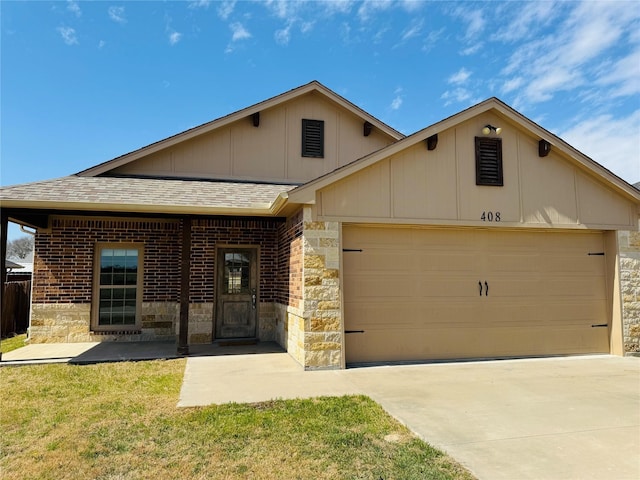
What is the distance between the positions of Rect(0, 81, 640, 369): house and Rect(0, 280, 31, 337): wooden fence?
2.23 metres

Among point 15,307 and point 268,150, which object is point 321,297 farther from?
point 15,307

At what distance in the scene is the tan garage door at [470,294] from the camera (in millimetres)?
7445

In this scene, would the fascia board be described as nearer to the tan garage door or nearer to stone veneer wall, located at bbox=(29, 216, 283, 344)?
stone veneer wall, located at bbox=(29, 216, 283, 344)

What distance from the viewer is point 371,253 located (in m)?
7.51

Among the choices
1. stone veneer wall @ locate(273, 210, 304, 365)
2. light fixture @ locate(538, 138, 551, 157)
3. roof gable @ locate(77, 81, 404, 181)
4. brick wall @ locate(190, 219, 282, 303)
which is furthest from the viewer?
roof gable @ locate(77, 81, 404, 181)

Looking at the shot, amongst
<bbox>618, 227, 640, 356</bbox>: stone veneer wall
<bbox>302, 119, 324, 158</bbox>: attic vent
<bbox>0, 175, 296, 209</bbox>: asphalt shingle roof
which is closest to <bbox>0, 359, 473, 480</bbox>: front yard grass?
<bbox>0, 175, 296, 209</bbox>: asphalt shingle roof

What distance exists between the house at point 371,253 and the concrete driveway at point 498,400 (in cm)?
71

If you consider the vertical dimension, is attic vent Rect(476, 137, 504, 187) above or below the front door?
above

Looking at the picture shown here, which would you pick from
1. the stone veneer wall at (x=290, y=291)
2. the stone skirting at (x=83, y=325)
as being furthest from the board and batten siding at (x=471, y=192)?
the stone skirting at (x=83, y=325)

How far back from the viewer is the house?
7.31 m

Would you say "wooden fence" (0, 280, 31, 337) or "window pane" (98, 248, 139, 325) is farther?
"wooden fence" (0, 280, 31, 337)

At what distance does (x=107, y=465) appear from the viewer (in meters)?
3.46

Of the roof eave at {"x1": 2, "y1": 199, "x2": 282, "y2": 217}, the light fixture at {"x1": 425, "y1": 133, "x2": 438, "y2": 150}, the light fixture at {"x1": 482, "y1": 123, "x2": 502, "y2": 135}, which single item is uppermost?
the light fixture at {"x1": 482, "y1": 123, "x2": 502, "y2": 135}

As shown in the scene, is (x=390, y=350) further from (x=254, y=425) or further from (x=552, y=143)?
(x=552, y=143)
